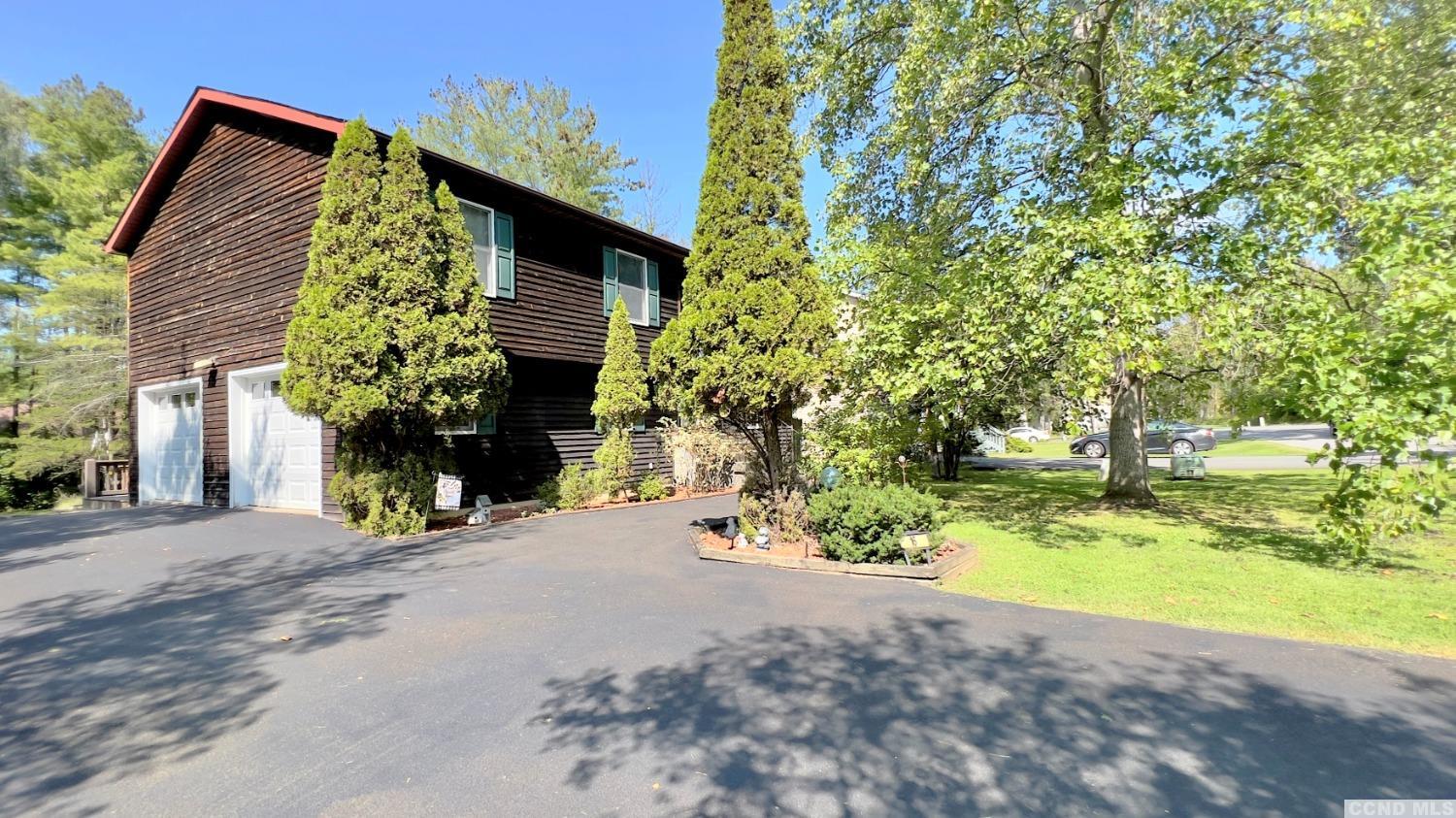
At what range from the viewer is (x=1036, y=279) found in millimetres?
7016

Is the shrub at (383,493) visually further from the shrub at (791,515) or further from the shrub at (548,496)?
the shrub at (791,515)

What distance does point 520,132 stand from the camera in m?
24.7

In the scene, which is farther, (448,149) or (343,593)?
(448,149)

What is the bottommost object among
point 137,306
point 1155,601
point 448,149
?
point 1155,601

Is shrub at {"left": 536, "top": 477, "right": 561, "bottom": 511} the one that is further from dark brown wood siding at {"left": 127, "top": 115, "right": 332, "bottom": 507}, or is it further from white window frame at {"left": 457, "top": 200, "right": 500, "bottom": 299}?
dark brown wood siding at {"left": 127, "top": 115, "right": 332, "bottom": 507}

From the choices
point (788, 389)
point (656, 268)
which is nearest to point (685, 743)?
point (788, 389)

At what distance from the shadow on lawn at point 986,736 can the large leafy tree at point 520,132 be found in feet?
80.0

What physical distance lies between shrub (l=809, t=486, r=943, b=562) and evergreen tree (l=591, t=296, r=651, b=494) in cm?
600

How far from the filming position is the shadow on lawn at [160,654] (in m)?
2.91

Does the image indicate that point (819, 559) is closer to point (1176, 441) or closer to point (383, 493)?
point (383, 493)

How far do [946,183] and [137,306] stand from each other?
17.6m

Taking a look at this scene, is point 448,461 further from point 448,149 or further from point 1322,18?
point 448,149

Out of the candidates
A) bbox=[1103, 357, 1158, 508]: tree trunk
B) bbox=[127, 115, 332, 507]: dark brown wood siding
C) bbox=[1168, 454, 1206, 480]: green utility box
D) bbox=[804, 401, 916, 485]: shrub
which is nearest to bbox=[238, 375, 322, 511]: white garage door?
bbox=[127, 115, 332, 507]: dark brown wood siding

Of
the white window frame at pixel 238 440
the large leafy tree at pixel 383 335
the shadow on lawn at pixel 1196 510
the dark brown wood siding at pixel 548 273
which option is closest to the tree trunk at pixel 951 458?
the shadow on lawn at pixel 1196 510
